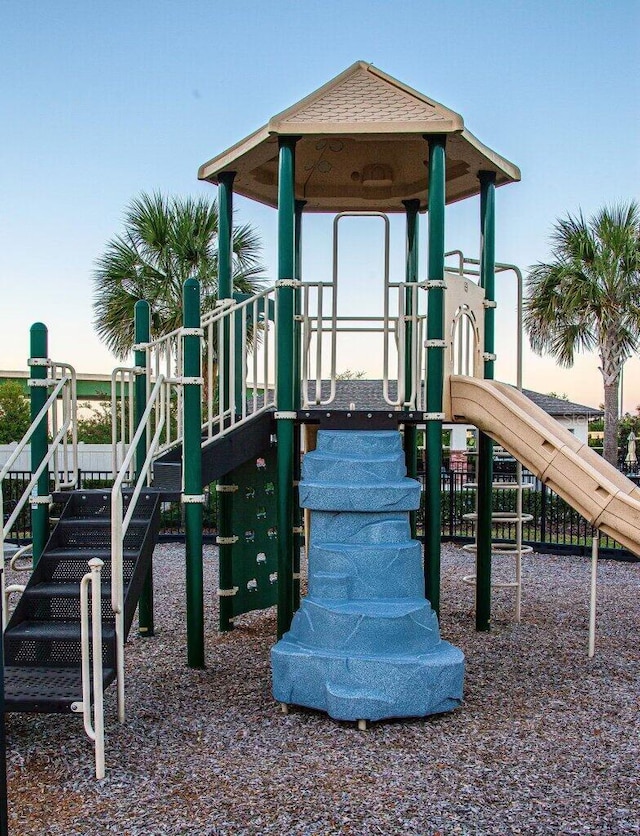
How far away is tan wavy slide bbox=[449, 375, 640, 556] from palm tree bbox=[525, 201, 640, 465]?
39.3ft

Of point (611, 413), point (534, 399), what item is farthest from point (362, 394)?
point (534, 399)

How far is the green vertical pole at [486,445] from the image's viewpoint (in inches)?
304

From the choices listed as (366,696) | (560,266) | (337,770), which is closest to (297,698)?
(366,696)

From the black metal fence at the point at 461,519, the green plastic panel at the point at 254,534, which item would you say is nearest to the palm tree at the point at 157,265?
the black metal fence at the point at 461,519

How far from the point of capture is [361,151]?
26.6ft

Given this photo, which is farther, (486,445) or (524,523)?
(524,523)

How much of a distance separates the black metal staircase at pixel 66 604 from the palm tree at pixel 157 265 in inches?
359

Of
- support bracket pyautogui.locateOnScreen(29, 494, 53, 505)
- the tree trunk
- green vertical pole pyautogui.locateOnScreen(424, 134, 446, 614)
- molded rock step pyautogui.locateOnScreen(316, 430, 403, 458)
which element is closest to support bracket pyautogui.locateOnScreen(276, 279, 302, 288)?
green vertical pole pyautogui.locateOnScreen(424, 134, 446, 614)

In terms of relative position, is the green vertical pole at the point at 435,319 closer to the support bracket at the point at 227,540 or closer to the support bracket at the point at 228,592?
the support bracket at the point at 227,540

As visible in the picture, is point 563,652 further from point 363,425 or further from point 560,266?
point 560,266

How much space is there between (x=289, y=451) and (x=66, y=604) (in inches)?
80.6

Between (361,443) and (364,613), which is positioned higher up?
(361,443)

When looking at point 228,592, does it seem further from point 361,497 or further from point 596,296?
point 596,296

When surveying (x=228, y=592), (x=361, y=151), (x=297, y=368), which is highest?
(x=361, y=151)
